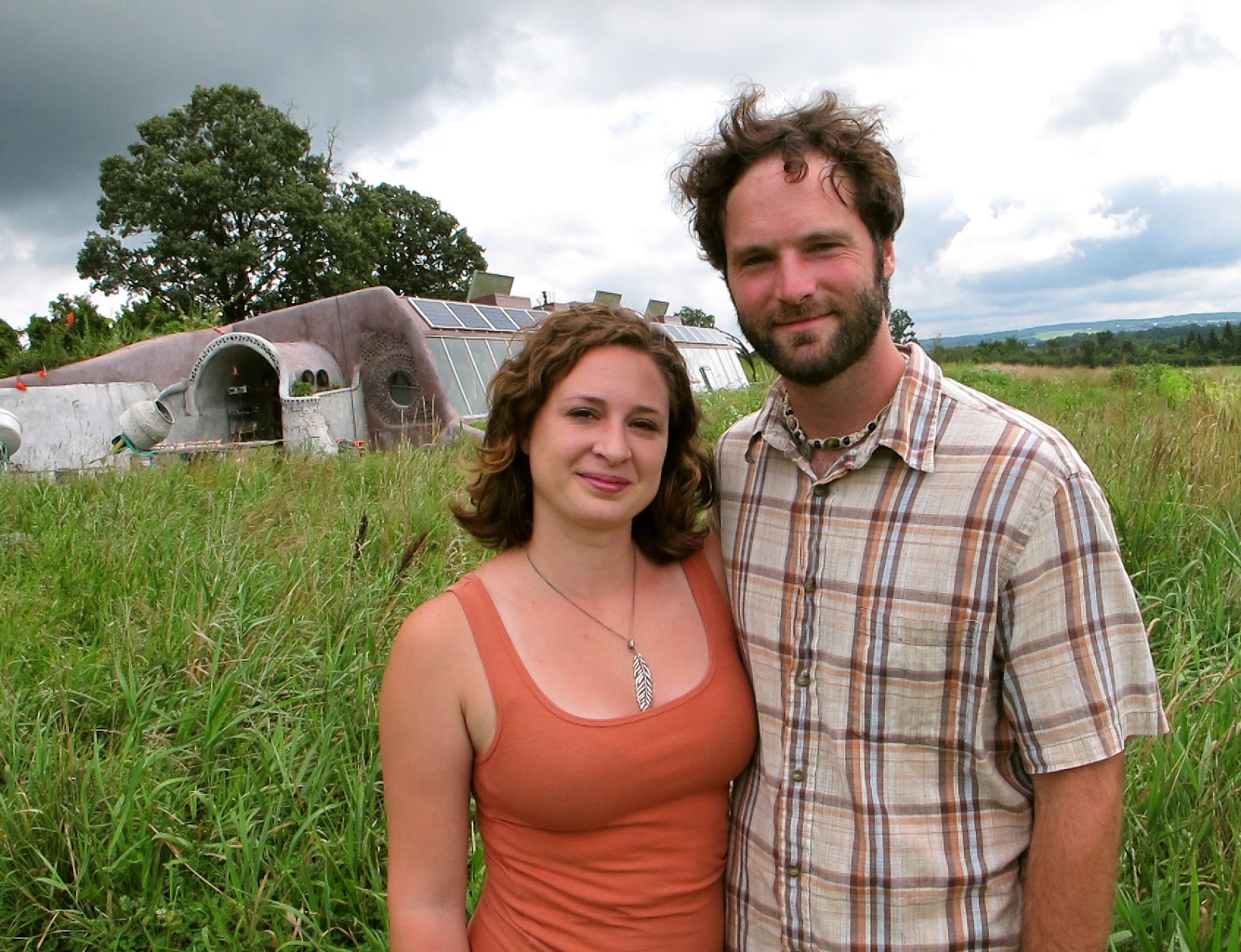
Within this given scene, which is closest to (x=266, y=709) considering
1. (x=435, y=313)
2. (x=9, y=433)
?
(x=9, y=433)

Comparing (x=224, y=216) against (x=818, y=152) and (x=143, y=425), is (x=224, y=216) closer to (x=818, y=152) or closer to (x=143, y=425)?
(x=143, y=425)

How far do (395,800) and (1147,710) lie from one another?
4.49ft

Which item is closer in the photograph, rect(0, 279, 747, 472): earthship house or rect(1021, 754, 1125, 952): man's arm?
rect(1021, 754, 1125, 952): man's arm

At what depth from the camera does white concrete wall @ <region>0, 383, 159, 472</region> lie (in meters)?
11.9

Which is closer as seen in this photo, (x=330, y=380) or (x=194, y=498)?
(x=194, y=498)

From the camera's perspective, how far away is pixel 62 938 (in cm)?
240

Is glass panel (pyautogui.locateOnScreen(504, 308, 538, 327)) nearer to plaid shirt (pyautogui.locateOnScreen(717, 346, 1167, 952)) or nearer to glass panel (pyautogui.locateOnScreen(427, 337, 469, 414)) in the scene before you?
glass panel (pyautogui.locateOnScreen(427, 337, 469, 414))

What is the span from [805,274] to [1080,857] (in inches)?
44.6

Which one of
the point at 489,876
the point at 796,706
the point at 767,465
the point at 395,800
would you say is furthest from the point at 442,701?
the point at 767,465

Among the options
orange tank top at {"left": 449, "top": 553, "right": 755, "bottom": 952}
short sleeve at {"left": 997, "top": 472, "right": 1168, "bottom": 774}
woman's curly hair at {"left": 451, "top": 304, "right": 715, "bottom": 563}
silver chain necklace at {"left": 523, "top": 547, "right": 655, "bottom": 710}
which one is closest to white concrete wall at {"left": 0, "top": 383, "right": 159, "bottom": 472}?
woman's curly hair at {"left": 451, "top": 304, "right": 715, "bottom": 563}

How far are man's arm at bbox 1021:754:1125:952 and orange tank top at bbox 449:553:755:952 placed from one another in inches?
22.7

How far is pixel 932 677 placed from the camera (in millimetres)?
1514

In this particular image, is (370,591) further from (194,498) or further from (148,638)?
(194,498)

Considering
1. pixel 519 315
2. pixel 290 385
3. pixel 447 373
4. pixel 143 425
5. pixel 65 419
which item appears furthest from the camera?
pixel 519 315
